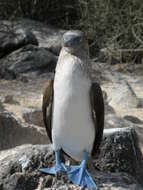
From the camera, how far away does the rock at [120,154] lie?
457cm

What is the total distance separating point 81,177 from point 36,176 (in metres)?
0.36

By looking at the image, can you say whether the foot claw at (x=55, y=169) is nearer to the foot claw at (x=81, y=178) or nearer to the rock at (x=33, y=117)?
the foot claw at (x=81, y=178)

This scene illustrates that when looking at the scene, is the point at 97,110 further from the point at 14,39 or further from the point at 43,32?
the point at 43,32

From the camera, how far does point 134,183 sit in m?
4.15

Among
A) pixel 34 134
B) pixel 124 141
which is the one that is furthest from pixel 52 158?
pixel 34 134

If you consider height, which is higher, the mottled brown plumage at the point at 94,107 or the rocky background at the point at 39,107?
the mottled brown plumage at the point at 94,107

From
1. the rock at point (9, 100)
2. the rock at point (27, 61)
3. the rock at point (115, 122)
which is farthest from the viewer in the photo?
the rock at point (27, 61)

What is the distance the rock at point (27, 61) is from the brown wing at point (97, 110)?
6.33 m

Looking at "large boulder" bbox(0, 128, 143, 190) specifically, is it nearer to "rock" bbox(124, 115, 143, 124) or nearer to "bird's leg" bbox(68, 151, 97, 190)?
"bird's leg" bbox(68, 151, 97, 190)

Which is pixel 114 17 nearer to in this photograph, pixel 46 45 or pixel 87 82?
pixel 46 45

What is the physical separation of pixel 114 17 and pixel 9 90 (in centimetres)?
431

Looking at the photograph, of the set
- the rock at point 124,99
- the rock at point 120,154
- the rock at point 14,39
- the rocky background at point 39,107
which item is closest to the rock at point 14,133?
the rocky background at point 39,107

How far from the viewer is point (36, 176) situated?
410 cm

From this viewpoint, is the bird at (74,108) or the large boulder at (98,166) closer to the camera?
the bird at (74,108)
